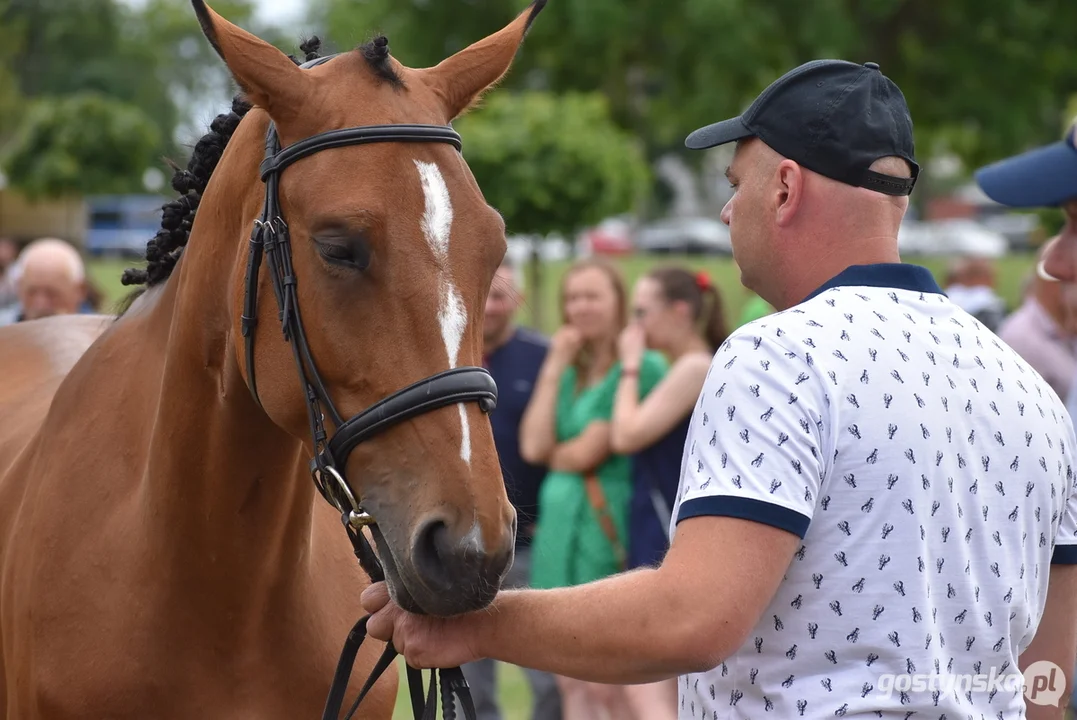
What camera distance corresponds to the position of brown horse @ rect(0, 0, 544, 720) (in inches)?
82.5

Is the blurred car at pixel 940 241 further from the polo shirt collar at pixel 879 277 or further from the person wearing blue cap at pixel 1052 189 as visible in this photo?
the polo shirt collar at pixel 879 277

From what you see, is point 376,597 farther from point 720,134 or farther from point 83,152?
point 83,152

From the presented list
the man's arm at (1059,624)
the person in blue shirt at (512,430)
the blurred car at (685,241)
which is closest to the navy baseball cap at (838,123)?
the man's arm at (1059,624)

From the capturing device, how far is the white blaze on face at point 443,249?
212 cm

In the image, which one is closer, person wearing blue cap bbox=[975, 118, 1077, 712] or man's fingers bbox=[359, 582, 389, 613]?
man's fingers bbox=[359, 582, 389, 613]

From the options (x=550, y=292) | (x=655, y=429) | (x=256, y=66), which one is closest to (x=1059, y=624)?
(x=256, y=66)

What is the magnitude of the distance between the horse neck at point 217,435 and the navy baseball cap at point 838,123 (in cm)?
109

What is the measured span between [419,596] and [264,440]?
738 millimetres

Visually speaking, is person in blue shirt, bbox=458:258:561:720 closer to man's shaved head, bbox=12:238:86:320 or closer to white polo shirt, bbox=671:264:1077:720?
man's shaved head, bbox=12:238:86:320

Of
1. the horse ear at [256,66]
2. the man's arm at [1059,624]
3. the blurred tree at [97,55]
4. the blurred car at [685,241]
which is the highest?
the blurred tree at [97,55]

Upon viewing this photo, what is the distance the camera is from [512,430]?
6051 millimetres

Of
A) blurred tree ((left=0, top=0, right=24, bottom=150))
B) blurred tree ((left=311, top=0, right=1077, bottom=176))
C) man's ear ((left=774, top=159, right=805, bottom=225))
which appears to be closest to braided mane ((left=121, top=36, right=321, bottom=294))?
man's ear ((left=774, top=159, right=805, bottom=225))

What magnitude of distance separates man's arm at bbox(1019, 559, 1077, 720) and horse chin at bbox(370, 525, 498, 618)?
1.03 m

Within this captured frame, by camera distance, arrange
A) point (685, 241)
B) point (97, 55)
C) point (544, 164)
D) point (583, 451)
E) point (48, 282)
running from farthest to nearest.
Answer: point (97, 55), point (685, 241), point (544, 164), point (48, 282), point (583, 451)
